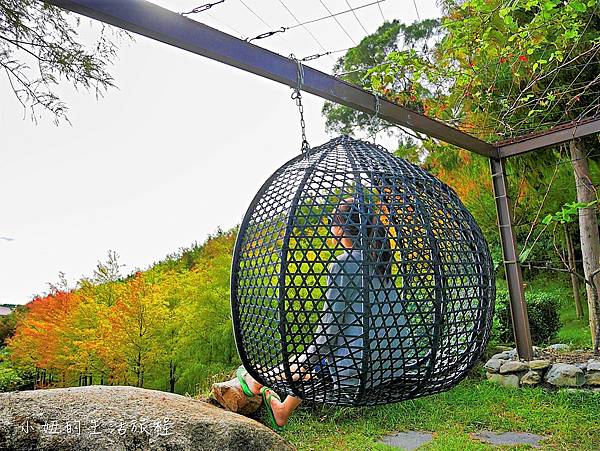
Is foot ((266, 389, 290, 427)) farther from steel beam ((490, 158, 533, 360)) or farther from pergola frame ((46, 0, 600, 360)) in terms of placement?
steel beam ((490, 158, 533, 360))

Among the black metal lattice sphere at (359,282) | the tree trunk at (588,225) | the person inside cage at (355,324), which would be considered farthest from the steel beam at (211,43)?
the tree trunk at (588,225)

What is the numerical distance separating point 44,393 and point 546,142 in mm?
2828

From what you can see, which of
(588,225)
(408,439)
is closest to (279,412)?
(408,439)

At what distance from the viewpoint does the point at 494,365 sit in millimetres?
3832

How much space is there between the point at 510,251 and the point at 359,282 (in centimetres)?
263

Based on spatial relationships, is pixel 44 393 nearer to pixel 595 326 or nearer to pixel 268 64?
pixel 268 64

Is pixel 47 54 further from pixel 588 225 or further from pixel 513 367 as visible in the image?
pixel 588 225

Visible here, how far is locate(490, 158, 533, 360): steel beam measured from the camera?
335 centimetres

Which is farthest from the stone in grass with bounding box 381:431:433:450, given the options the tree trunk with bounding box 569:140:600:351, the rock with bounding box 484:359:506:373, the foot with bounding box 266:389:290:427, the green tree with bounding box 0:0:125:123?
the green tree with bounding box 0:0:125:123

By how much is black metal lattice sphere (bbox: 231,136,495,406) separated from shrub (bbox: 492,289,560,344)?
12.3 feet

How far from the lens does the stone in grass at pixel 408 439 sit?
2.75 m

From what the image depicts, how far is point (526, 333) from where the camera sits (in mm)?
3424

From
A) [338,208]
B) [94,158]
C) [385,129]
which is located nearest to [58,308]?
[94,158]

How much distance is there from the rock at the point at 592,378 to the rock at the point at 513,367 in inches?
14.1
